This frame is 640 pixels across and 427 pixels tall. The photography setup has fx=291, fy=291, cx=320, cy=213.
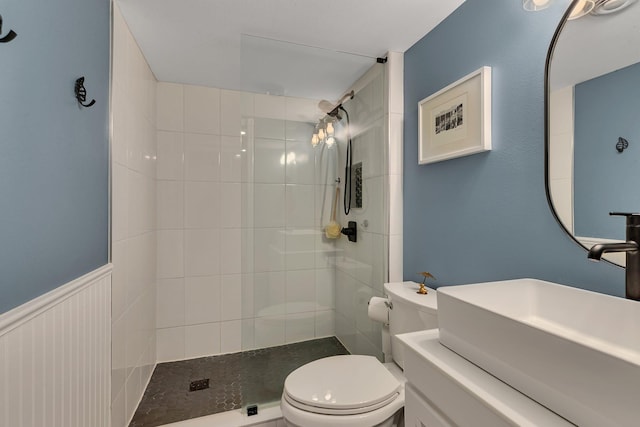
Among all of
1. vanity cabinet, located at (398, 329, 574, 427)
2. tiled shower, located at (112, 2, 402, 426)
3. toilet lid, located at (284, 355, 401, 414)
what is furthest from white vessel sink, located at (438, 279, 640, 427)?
tiled shower, located at (112, 2, 402, 426)

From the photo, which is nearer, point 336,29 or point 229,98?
point 336,29

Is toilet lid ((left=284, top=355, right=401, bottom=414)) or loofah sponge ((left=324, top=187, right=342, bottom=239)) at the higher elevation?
loofah sponge ((left=324, top=187, right=342, bottom=239))

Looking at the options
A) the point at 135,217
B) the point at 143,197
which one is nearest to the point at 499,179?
the point at 135,217

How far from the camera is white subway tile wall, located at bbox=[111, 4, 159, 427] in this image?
1.43 metres

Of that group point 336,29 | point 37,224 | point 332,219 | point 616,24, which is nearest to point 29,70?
point 37,224

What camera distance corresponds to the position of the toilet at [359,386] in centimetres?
113

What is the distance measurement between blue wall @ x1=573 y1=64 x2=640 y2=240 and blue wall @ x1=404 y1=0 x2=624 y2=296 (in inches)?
4.2

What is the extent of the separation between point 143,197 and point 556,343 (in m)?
2.12

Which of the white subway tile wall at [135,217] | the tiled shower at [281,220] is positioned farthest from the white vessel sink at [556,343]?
the white subway tile wall at [135,217]

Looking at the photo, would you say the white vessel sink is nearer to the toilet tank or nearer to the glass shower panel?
the toilet tank

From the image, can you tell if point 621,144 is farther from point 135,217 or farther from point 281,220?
point 135,217

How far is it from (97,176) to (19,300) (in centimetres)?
64

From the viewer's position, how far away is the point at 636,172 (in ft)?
2.57

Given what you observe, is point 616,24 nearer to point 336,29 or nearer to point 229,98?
point 336,29
